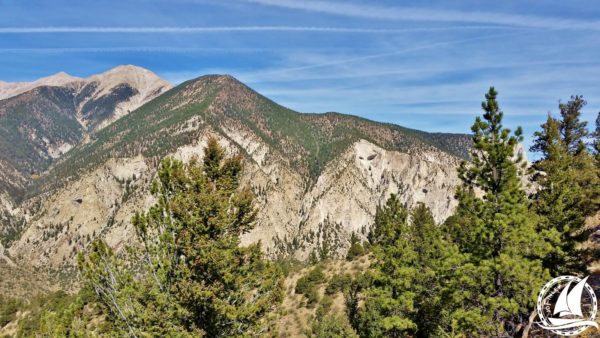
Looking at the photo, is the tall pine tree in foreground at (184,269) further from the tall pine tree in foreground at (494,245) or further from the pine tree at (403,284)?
the pine tree at (403,284)

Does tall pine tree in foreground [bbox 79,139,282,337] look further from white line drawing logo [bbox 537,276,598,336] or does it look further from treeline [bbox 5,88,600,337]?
white line drawing logo [bbox 537,276,598,336]

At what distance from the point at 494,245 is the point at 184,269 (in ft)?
45.6

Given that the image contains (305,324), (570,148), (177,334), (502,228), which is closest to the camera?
(177,334)

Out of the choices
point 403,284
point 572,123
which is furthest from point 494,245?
point 572,123

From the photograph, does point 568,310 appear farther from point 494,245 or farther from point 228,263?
point 228,263

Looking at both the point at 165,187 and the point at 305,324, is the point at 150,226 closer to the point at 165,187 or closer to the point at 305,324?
the point at 165,187

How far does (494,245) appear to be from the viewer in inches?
742

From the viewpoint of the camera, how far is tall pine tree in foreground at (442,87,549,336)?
17.6 metres

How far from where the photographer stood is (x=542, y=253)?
60.4 ft

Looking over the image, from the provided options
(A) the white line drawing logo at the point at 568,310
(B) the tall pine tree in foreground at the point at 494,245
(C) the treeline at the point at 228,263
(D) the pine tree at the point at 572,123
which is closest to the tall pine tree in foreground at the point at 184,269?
(C) the treeline at the point at 228,263

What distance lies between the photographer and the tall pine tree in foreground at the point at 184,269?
55.4 feet

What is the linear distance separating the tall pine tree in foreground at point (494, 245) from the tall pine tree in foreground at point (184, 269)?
29.4ft

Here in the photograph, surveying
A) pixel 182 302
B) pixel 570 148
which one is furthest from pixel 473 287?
pixel 570 148

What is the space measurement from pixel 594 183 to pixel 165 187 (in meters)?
31.5
